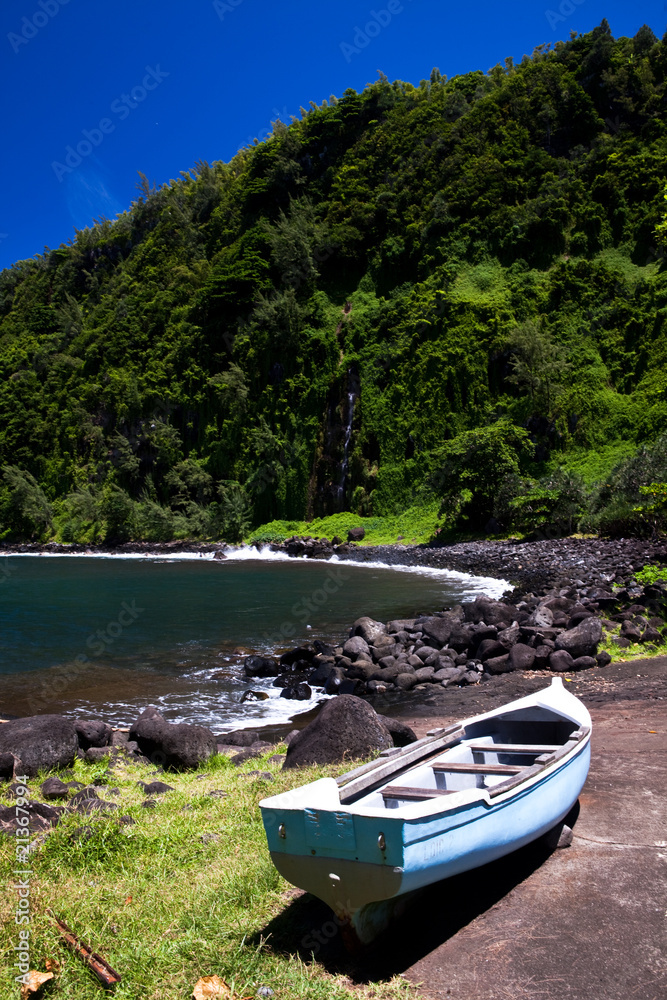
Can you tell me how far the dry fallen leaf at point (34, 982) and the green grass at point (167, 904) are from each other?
0.05 metres

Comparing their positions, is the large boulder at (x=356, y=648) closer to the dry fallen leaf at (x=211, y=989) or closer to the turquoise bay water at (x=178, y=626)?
the turquoise bay water at (x=178, y=626)

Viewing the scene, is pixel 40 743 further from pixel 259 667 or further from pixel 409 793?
pixel 259 667

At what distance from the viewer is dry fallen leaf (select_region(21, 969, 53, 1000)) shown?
3.64 m

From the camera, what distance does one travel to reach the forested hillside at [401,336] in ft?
123

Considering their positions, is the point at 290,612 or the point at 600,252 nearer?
the point at 290,612

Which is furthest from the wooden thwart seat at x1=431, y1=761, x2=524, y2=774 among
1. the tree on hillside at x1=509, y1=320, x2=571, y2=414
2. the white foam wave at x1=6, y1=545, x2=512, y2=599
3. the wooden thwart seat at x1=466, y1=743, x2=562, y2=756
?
the tree on hillside at x1=509, y1=320, x2=571, y2=414

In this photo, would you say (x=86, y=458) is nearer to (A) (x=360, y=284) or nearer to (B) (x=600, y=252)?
(A) (x=360, y=284)

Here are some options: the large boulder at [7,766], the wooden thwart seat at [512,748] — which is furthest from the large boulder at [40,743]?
the wooden thwart seat at [512,748]

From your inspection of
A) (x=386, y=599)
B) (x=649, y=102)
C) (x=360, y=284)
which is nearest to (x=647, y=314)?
(x=649, y=102)

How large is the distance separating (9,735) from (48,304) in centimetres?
8877

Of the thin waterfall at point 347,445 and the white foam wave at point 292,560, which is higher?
the thin waterfall at point 347,445

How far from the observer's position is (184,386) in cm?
5991
